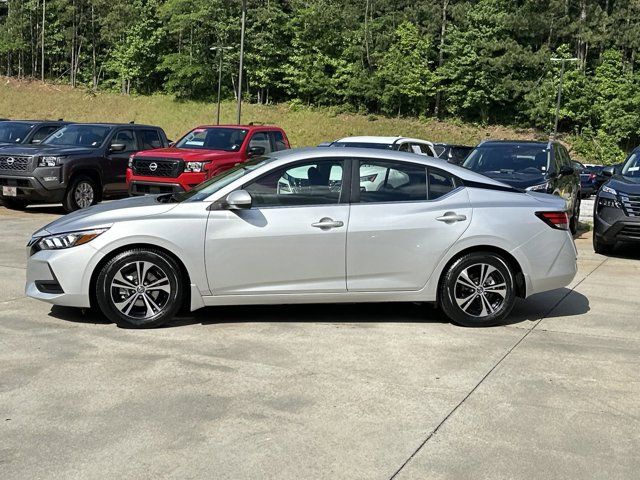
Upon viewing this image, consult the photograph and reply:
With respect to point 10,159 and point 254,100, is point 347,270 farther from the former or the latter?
point 254,100

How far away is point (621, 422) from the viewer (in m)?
4.27

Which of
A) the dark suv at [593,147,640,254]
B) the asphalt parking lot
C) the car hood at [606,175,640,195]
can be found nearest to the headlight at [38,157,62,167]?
the asphalt parking lot

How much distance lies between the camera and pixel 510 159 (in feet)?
40.7

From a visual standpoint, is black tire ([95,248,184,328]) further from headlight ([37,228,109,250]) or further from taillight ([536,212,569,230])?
taillight ([536,212,569,230])

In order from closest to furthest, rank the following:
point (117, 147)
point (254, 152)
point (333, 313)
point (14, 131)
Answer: point (333, 313)
point (254, 152)
point (117, 147)
point (14, 131)

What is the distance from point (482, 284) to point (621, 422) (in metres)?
2.24

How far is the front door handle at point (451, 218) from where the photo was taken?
6246 mm

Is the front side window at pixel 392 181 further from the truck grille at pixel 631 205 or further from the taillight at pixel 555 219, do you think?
the truck grille at pixel 631 205

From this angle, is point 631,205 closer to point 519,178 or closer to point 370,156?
point 519,178

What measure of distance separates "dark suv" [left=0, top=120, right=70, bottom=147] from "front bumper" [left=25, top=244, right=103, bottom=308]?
11585 millimetres

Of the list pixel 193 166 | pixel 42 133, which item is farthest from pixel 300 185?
pixel 42 133

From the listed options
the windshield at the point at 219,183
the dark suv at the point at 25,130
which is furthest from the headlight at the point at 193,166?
the windshield at the point at 219,183

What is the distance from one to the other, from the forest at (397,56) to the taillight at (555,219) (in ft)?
192

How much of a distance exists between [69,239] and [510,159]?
27.9ft
